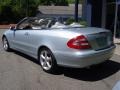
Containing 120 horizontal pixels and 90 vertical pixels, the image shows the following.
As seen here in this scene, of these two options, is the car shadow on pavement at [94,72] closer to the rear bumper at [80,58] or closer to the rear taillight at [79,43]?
the rear bumper at [80,58]

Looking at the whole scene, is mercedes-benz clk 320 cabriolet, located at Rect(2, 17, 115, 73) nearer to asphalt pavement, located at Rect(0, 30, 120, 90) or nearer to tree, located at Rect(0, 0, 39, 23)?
asphalt pavement, located at Rect(0, 30, 120, 90)

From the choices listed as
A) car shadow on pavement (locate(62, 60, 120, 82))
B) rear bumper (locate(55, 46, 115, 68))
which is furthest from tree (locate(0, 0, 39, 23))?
rear bumper (locate(55, 46, 115, 68))

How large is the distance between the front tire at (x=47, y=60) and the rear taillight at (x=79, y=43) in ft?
2.19

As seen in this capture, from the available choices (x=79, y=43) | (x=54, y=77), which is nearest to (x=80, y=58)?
(x=79, y=43)

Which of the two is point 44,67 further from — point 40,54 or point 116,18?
point 116,18

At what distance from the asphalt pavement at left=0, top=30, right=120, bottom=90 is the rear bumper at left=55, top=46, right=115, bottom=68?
1.35ft

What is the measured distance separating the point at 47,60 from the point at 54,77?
593mm

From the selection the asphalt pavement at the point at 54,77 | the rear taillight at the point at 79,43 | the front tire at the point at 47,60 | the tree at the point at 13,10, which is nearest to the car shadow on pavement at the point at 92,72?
the asphalt pavement at the point at 54,77

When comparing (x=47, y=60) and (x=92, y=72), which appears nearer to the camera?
(x=47, y=60)

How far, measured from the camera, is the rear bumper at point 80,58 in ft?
20.2

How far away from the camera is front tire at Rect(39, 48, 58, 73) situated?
6.70 m

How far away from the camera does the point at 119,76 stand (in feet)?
21.9

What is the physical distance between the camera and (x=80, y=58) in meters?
6.15

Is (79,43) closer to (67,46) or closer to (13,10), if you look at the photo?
A: (67,46)
